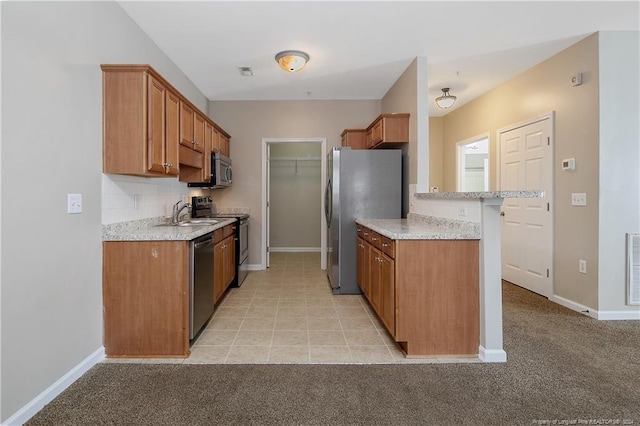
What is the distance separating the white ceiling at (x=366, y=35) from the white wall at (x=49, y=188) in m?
0.88

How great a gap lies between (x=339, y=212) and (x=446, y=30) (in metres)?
2.18

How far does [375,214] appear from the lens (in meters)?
3.84

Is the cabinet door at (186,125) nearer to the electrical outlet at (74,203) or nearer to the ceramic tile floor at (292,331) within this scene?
the electrical outlet at (74,203)

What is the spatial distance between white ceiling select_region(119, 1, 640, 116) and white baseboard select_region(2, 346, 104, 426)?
2710 millimetres

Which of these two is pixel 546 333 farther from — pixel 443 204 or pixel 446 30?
pixel 446 30

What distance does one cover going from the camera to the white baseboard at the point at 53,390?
157 centimetres

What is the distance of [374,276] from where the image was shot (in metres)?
2.92

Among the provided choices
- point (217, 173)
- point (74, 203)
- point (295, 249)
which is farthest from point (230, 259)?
point (295, 249)

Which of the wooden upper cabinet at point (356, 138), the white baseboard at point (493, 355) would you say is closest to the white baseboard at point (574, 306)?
the white baseboard at point (493, 355)

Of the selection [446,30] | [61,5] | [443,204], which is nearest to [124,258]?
[61,5]

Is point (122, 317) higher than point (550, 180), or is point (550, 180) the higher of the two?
point (550, 180)

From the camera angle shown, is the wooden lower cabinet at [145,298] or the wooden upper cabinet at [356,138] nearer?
the wooden lower cabinet at [145,298]

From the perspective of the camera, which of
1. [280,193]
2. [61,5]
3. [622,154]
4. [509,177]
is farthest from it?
[280,193]

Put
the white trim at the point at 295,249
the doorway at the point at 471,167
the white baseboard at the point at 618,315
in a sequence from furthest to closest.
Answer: the white trim at the point at 295,249 → the doorway at the point at 471,167 → the white baseboard at the point at 618,315
